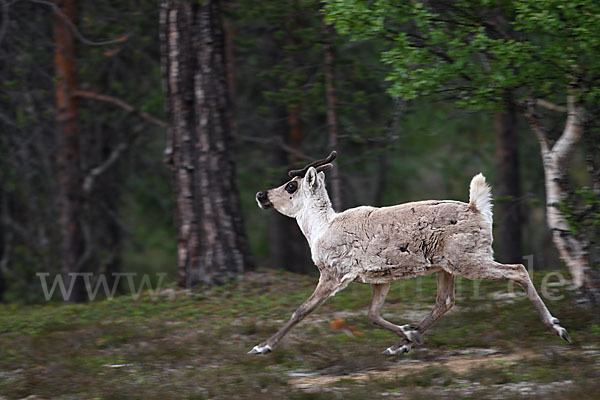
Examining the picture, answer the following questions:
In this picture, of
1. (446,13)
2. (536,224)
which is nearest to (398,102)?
(446,13)

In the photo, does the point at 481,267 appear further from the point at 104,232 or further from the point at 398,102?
the point at 104,232

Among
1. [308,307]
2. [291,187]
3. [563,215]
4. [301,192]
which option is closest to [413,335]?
[308,307]

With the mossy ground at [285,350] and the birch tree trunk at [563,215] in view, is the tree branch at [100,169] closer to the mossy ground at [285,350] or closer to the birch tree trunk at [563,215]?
the mossy ground at [285,350]

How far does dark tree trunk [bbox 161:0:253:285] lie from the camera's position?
38.9 feet

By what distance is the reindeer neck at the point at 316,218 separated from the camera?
839 cm

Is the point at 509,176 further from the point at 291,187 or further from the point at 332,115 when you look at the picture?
the point at 291,187

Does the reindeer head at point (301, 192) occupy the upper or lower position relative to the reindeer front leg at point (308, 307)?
upper

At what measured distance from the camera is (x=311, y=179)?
28.1 feet

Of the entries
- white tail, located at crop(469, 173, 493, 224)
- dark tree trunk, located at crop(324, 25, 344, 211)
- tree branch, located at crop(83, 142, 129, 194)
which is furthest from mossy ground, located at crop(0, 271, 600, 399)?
tree branch, located at crop(83, 142, 129, 194)

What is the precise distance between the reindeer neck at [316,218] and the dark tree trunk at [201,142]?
3.50m

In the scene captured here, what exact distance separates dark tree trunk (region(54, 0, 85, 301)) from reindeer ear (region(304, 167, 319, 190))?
787 cm

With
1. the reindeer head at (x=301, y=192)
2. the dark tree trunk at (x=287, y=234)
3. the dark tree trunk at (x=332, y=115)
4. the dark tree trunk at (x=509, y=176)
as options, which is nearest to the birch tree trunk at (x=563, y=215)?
the reindeer head at (x=301, y=192)

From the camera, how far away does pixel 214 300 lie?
11.1 meters

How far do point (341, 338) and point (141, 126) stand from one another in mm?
9053
